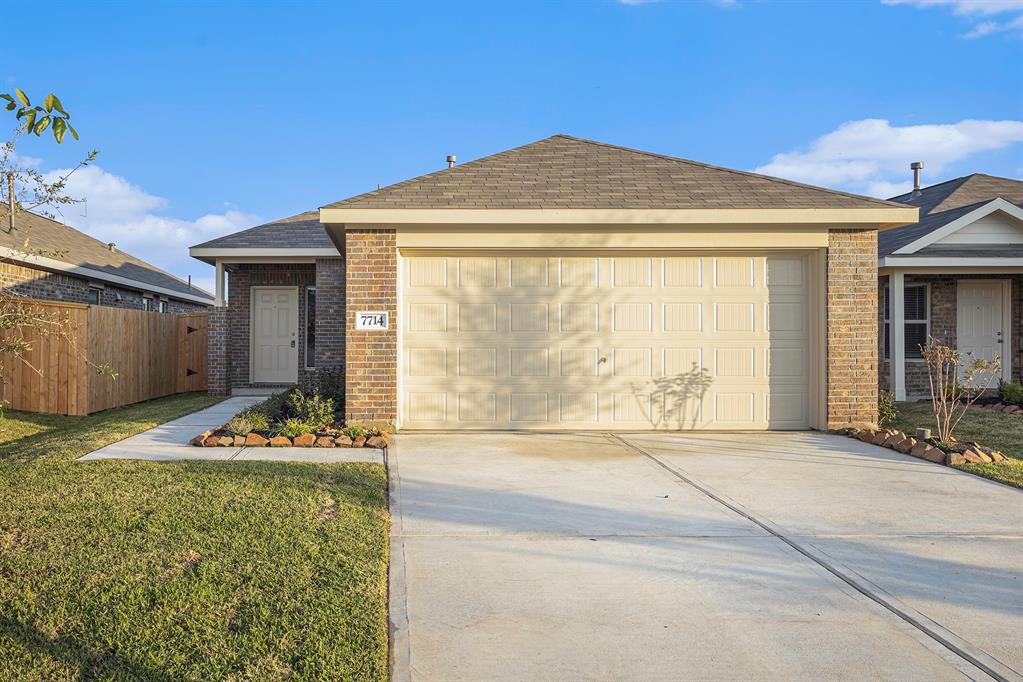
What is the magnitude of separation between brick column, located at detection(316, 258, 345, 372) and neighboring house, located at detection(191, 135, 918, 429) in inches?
163

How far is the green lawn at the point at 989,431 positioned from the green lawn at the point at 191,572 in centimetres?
624

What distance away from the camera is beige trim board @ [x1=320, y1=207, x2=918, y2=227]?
989cm

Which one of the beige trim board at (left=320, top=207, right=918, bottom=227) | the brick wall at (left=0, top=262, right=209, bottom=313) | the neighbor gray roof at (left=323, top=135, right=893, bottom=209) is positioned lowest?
the brick wall at (left=0, top=262, right=209, bottom=313)

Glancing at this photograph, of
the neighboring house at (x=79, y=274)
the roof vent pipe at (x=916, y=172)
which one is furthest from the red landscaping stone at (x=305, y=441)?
the roof vent pipe at (x=916, y=172)

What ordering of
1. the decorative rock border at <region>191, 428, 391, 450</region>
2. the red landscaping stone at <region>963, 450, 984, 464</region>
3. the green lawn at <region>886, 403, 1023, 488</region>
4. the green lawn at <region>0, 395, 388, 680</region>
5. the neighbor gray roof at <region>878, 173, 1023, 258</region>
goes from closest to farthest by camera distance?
the green lawn at <region>0, 395, 388, 680</region>, the green lawn at <region>886, 403, 1023, 488</region>, the red landscaping stone at <region>963, 450, 984, 464</region>, the decorative rock border at <region>191, 428, 391, 450</region>, the neighbor gray roof at <region>878, 173, 1023, 258</region>

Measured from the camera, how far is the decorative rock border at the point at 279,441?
8664 mm

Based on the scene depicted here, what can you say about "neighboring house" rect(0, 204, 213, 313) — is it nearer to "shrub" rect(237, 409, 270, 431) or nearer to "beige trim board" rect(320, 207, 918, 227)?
"shrub" rect(237, 409, 270, 431)

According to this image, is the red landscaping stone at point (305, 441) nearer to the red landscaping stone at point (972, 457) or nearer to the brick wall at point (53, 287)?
Result: the red landscaping stone at point (972, 457)

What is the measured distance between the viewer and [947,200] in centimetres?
1677

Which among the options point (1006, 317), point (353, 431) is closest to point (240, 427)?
point (353, 431)

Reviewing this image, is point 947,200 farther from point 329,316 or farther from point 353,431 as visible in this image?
point 353,431

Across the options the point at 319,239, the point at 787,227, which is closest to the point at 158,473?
the point at 787,227

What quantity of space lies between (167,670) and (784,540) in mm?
3971

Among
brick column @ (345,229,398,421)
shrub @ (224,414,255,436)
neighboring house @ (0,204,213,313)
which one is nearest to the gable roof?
brick column @ (345,229,398,421)
